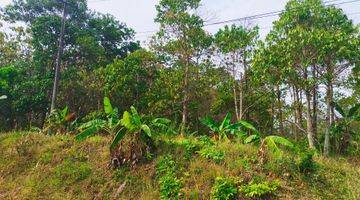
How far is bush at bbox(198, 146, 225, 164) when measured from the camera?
34.0ft

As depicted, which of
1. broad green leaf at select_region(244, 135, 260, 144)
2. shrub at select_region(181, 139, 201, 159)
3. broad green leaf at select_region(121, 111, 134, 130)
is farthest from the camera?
broad green leaf at select_region(244, 135, 260, 144)

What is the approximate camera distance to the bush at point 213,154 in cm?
1037

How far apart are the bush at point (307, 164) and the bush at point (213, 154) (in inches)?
73.1

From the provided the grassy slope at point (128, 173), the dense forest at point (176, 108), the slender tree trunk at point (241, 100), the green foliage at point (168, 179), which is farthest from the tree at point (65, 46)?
the green foliage at point (168, 179)

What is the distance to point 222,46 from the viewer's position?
24.5 meters

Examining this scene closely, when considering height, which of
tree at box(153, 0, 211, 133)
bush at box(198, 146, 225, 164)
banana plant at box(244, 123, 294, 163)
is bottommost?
bush at box(198, 146, 225, 164)

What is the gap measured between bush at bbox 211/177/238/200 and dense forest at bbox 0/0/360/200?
22 millimetres

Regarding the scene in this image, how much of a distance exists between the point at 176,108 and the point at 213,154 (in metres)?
13.6

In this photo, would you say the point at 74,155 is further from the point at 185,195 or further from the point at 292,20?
the point at 292,20

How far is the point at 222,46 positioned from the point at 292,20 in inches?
255

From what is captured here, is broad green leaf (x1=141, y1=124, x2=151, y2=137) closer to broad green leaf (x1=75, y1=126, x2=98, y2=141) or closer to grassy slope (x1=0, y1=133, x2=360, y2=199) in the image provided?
grassy slope (x1=0, y1=133, x2=360, y2=199)

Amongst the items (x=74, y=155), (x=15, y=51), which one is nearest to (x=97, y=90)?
(x=15, y=51)

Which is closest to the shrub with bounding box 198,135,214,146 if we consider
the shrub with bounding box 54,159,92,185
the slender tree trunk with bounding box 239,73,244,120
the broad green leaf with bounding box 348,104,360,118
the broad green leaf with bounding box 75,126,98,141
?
the broad green leaf with bounding box 75,126,98,141

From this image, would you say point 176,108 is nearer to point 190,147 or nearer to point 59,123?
point 59,123
